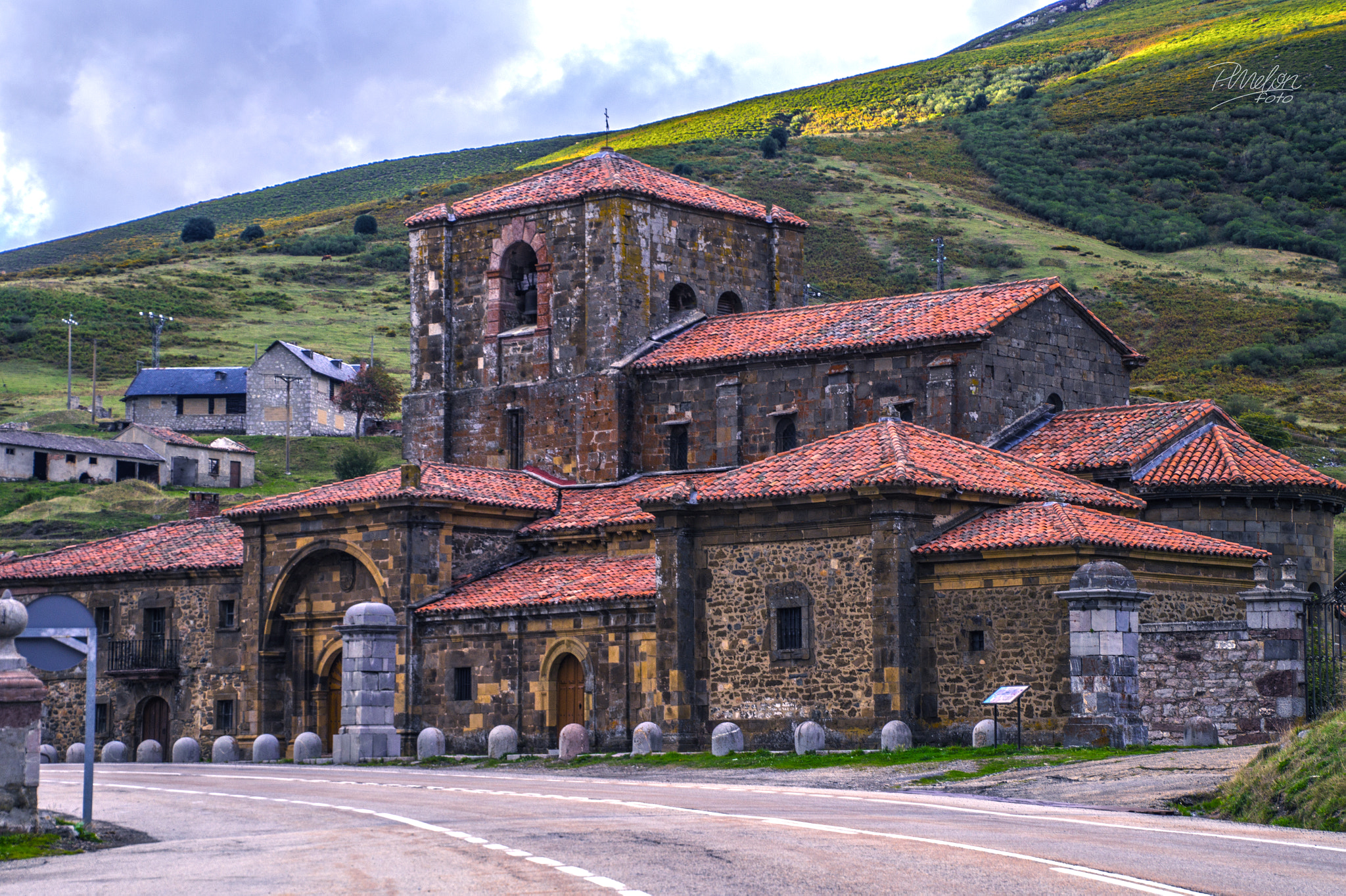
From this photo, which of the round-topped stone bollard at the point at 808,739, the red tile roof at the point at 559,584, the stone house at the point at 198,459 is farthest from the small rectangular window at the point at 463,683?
the stone house at the point at 198,459

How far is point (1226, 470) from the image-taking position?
3612cm

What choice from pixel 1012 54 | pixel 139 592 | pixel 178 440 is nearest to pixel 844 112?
pixel 1012 54

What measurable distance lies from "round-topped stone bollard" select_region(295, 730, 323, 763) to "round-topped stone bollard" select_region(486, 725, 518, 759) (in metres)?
4.69

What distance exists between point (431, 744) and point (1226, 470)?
17.3m

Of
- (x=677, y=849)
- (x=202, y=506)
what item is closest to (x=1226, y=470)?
(x=677, y=849)

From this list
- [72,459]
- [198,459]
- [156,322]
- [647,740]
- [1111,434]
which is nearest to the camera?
[647,740]

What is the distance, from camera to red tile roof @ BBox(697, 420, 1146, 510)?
32500 millimetres

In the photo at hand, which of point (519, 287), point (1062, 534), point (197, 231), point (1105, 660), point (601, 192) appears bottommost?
point (1105, 660)

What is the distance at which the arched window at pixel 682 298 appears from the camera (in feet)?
150

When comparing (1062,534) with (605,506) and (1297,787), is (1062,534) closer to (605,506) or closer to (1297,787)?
(1297,787)

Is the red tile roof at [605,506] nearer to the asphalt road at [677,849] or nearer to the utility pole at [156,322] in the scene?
the asphalt road at [677,849]

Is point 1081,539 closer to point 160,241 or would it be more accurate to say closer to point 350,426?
point 350,426

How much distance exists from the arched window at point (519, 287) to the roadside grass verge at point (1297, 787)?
29661 mm

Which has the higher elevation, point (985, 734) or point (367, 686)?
point (367, 686)
